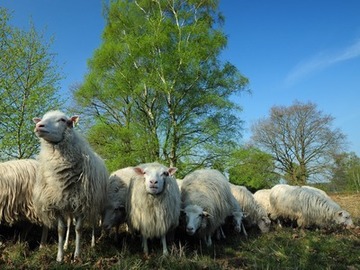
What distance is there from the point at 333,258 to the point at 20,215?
5.27 meters

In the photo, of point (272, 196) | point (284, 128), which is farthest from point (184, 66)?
point (284, 128)

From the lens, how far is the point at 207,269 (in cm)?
497

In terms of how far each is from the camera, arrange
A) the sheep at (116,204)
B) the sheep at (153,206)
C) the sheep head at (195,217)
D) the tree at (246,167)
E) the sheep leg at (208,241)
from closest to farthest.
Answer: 1. the sheep at (153,206)
2. the sheep head at (195,217)
3. the sheep at (116,204)
4. the sheep leg at (208,241)
5. the tree at (246,167)

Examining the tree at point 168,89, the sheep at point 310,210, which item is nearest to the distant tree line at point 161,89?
the tree at point 168,89

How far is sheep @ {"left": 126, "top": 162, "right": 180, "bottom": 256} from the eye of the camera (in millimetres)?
6016

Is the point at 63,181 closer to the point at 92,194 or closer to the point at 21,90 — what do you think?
the point at 92,194

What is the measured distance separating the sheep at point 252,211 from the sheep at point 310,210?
1.08 metres

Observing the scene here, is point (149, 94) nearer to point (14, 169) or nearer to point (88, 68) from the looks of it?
point (88, 68)

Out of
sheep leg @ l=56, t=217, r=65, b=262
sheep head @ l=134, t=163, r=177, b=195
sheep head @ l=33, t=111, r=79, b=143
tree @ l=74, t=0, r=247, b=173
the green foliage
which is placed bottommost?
the green foliage

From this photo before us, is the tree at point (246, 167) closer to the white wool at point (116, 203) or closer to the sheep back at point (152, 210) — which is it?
the white wool at point (116, 203)

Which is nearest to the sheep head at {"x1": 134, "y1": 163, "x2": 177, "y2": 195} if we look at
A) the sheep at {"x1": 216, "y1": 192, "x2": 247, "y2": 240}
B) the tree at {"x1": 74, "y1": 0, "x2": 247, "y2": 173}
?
the sheep at {"x1": 216, "y1": 192, "x2": 247, "y2": 240}

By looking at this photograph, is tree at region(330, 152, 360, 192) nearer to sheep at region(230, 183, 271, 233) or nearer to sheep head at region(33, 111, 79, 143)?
sheep at region(230, 183, 271, 233)

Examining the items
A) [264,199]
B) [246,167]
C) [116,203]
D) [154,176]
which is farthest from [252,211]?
[246,167]

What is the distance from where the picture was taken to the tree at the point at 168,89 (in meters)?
21.2
